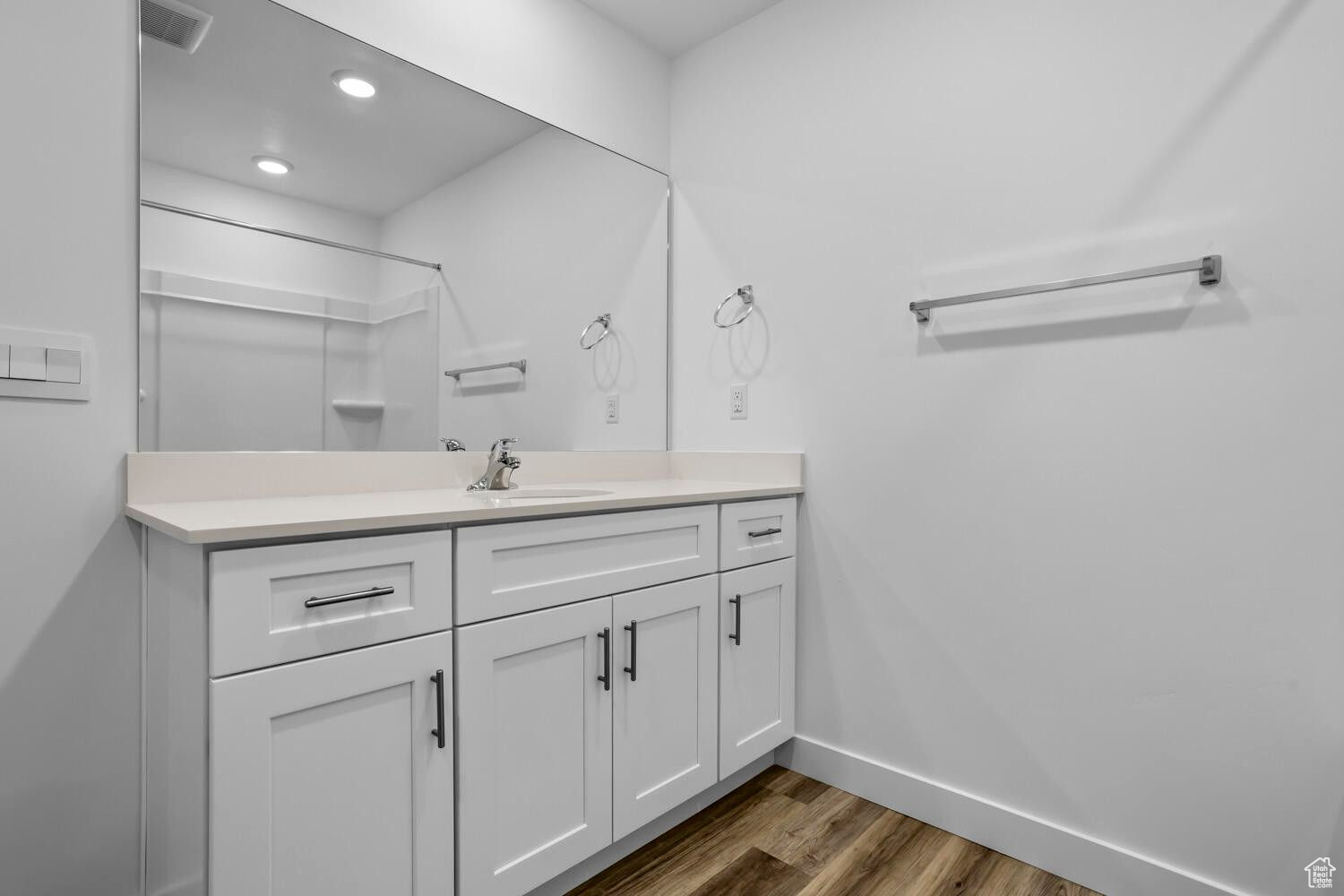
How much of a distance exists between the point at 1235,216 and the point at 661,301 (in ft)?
4.99

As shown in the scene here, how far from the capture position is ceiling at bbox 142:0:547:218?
1.38 metres

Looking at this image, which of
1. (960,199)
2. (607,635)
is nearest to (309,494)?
(607,635)

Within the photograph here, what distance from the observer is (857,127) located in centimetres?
190

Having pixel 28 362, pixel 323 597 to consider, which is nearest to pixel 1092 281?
pixel 323 597

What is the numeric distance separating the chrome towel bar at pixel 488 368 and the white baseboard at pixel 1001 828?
1341mm

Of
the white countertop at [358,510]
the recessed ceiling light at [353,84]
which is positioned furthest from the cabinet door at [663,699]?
the recessed ceiling light at [353,84]

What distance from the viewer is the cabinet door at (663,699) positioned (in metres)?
1.49

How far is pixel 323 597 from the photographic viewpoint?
104 centimetres

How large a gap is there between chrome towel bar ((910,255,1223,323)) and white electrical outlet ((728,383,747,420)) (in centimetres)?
58

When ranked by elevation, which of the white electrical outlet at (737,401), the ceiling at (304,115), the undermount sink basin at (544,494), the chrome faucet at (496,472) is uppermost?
the ceiling at (304,115)

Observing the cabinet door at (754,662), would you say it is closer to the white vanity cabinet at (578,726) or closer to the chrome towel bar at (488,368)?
the white vanity cabinet at (578,726)

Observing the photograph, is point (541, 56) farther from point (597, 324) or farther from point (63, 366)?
point (63, 366)

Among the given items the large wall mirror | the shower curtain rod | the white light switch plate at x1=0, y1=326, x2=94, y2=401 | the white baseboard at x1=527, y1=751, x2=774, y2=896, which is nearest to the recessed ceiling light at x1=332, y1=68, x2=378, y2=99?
the large wall mirror

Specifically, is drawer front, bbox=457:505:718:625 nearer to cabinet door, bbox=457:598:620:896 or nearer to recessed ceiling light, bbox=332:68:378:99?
cabinet door, bbox=457:598:620:896
